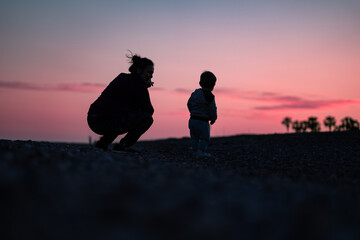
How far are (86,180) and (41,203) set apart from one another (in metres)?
0.86

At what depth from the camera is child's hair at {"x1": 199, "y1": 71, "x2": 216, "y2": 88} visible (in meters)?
10.8

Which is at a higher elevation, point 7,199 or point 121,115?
point 121,115

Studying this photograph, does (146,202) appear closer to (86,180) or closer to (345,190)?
(86,180)

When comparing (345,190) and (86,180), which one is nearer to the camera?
(86,180)

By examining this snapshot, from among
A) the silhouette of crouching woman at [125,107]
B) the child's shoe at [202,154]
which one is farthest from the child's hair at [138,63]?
the child's shoe at [202,154]

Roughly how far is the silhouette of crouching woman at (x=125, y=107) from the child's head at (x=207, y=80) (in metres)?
1.91

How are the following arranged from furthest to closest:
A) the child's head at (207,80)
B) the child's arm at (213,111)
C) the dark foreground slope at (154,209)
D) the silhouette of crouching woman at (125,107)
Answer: the child's head at (207,80) < the child's arm at (213,111) < the silhouette of crouching woman at (125,107) < the dark foreground slope at (154,209)

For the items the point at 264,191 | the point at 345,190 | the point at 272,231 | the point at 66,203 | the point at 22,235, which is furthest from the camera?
the point at 345,190

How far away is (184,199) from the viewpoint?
3.35 metres

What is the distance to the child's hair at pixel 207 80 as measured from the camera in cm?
1084

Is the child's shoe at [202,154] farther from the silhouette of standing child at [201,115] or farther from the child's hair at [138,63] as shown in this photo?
the child's hair at [138,63]

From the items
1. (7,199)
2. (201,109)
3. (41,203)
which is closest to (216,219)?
(41,203)

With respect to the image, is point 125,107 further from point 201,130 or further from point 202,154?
Result: point 202,154

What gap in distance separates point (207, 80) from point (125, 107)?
3.05 m
